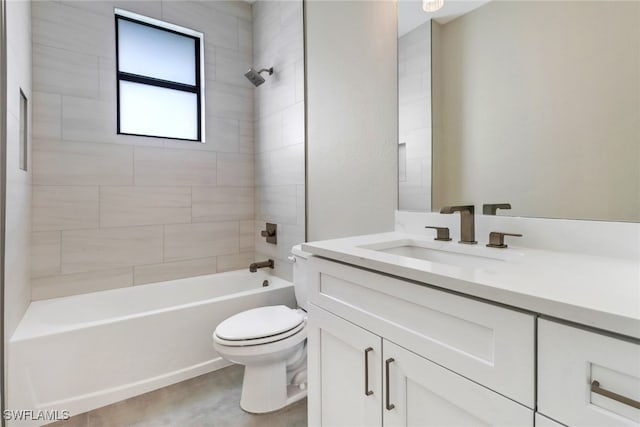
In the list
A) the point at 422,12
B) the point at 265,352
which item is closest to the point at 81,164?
the point at 265,352

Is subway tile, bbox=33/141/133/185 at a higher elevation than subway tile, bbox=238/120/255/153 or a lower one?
lower

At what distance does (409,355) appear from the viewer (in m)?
0.80

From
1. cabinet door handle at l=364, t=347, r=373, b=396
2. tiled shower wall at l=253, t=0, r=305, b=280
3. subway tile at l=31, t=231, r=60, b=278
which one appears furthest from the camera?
tiled shower wall at l=253, t=0, r=305, b=280

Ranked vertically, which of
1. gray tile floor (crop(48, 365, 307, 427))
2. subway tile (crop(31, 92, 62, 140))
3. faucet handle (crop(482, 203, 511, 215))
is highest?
subway tile (crop(31, 92, 62, 140))

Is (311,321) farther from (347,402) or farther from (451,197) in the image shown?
(451,197)

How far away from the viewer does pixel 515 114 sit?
1161mm

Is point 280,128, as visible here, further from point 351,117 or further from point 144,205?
point 144,205

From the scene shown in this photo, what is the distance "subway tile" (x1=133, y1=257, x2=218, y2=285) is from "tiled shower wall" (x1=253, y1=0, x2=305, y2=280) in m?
0.44

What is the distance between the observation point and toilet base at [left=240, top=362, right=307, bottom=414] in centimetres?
163

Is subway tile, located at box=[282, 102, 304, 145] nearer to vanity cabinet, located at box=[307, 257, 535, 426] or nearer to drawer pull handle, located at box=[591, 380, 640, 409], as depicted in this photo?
vanity cabinet, located at box=[307, 257, 535, 426]

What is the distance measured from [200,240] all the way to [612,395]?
8.58 ft

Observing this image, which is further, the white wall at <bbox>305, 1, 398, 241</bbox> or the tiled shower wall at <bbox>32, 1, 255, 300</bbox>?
the tiled shower wall at <bbox>32, 1, 255, 300</bbox>

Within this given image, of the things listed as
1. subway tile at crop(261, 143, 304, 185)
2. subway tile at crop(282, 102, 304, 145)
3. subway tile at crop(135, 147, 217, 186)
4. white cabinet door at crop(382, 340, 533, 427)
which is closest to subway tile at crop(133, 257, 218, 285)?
subway tile at crop(135, 147, 217, 186)

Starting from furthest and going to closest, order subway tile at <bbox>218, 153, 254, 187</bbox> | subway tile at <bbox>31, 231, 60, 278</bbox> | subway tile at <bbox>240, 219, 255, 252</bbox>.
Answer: subway tile at <bbox>240, 219, 255, 252</bbox> < subway tile at <bbox>218, 153, 254, 187</bbox> < subway tile at <bbox>31, 231, 60, 278</bbox>
